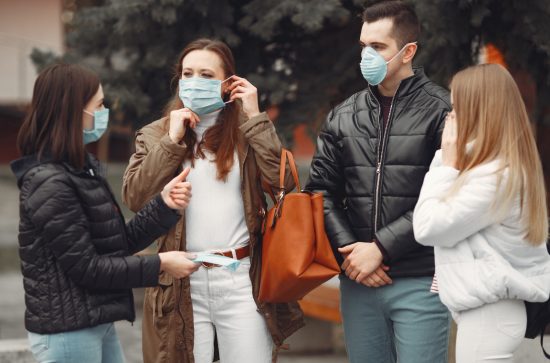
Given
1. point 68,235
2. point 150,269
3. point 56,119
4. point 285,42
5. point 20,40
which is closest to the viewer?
point 68,235

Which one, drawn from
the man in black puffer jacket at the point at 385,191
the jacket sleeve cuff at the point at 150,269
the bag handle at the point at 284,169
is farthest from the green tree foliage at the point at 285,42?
the jacket sleeve cuff at the point at 150,269

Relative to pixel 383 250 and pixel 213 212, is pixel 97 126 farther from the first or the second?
pixel 383 250

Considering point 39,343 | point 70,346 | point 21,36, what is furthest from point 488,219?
point 21,36

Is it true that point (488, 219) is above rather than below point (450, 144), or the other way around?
below

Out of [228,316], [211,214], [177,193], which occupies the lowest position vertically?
[228,316]

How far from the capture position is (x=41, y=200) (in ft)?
9.85

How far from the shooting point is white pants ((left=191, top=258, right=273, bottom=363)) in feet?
12.1

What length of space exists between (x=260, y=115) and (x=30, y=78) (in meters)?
15.4

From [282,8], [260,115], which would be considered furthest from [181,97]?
[282,8]

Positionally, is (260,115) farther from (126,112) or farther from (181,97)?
(126,112)

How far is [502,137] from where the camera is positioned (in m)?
3.09

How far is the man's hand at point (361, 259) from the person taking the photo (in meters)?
3.60

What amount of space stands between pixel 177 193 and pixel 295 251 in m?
0.54

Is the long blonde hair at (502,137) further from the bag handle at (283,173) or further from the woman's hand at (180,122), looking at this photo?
the woman's hand at (180,122)
